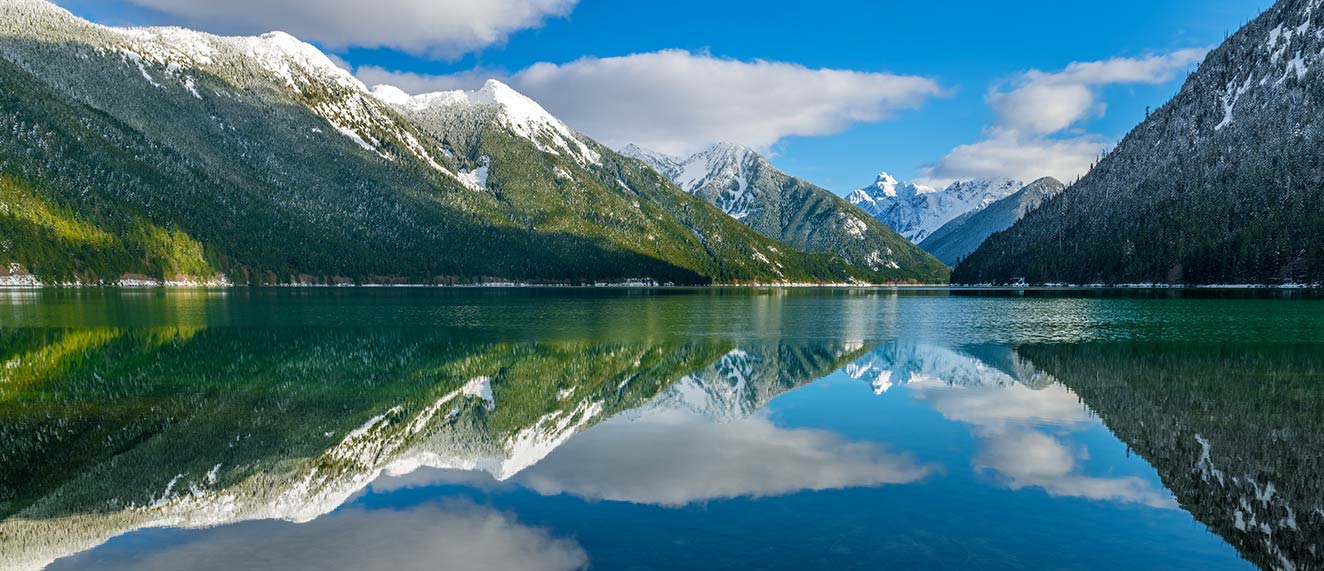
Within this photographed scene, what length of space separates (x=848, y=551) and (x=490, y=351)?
46.0 metres

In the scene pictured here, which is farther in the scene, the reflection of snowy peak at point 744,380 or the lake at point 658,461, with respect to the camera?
the reflection of snowy peak at point 744,380

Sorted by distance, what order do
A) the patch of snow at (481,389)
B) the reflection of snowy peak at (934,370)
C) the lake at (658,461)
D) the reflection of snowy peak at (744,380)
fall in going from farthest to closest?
the reflection of snowy peak at (934,370), the patch of snow at (481,389), the reflection of snowy peak at (744,380), the lake at (658,461)

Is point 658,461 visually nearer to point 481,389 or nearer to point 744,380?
point 481,389

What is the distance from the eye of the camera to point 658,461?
83.9 feet

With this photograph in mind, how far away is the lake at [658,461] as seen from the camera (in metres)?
17.1

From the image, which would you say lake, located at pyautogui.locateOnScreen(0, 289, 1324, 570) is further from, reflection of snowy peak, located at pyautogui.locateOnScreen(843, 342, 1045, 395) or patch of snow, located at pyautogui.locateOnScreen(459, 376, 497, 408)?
reflection of snowy peak, located at pyautogui.locateOnScreen(843, 342, 1045, 395)

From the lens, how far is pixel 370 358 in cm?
5372

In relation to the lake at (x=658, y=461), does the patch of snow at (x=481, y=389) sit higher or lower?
lower

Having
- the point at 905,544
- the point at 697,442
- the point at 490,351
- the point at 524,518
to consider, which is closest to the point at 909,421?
the point at 697,442

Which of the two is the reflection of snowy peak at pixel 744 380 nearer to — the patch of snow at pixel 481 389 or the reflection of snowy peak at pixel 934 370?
the reflection of snowy peak at pixel 934 370

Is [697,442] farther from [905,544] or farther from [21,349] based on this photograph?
[21,349]

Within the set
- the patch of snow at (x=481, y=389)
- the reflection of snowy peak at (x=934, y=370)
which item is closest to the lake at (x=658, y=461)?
the patch of snow at (x=481, y=389)

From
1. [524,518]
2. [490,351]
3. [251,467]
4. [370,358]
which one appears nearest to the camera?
[524,518]

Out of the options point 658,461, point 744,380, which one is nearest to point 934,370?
point 744,380
